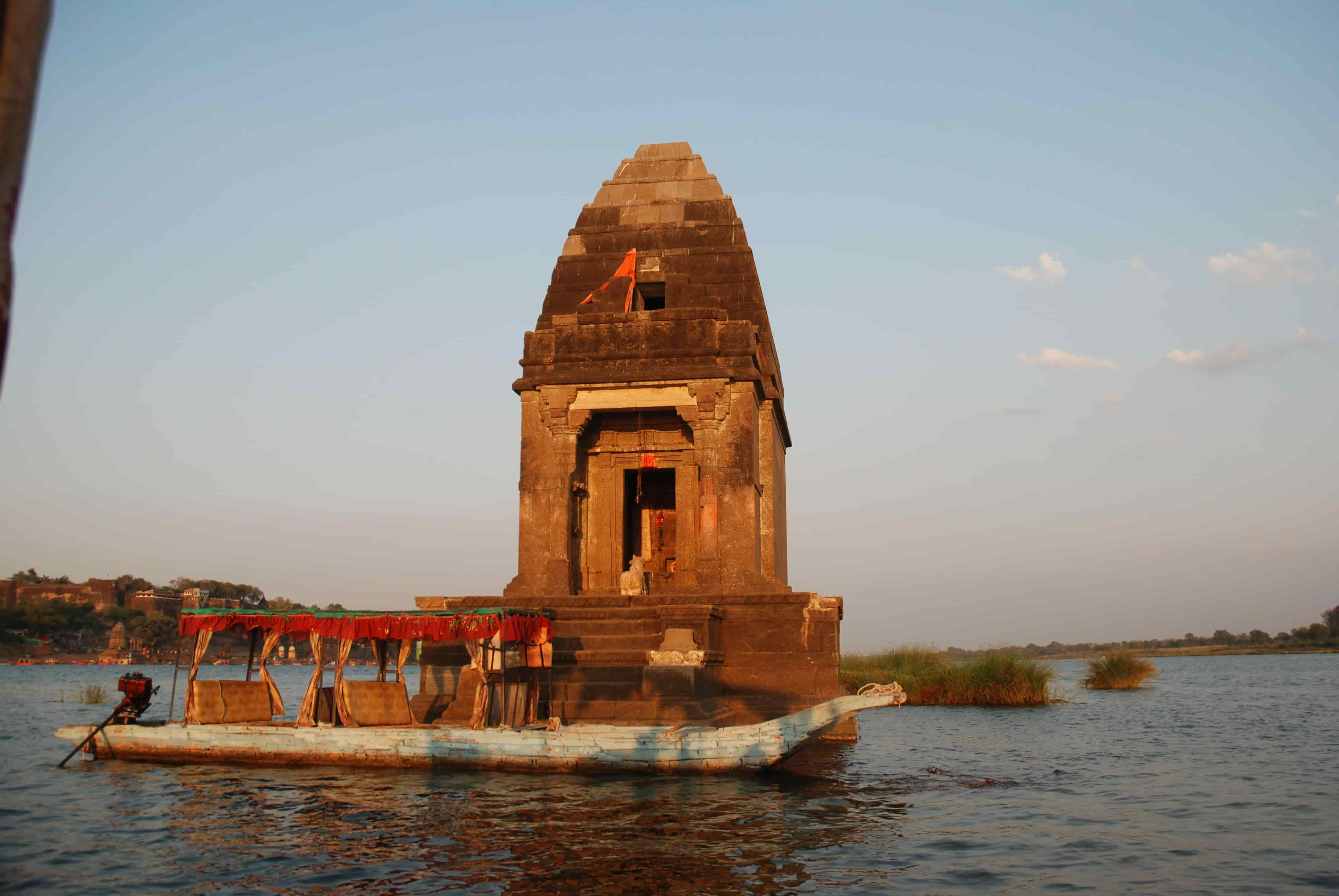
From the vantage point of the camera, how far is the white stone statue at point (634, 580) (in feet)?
73.0

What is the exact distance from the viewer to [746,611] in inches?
810

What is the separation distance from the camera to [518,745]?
1554 centimetres

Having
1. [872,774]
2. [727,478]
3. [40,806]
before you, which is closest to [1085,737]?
[872,774]

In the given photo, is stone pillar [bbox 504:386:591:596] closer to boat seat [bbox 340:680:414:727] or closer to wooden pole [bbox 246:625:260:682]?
boat seat [bbox 340:680:414:727]

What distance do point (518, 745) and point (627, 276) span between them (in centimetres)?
1231

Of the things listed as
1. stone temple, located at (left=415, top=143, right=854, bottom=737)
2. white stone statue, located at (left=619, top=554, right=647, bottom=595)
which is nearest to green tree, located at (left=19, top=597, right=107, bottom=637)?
stone temple, located at (left=415, top=143, right=854, bottom=737)

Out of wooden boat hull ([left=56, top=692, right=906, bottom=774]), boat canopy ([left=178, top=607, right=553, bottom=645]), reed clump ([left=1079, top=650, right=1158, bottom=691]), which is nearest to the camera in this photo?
wooden boat hull ([left=56, top=692, right=906, bottom=774])

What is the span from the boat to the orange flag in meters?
8.63

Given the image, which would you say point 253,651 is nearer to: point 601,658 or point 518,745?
point 601,658

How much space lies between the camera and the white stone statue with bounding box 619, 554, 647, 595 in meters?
22.3

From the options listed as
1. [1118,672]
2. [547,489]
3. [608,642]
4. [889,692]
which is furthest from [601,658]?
[1118,672]

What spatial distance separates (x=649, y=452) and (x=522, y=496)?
11.1 feet

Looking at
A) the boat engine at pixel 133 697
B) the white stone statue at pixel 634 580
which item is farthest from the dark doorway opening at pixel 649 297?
the boat engine at pixel 133 697

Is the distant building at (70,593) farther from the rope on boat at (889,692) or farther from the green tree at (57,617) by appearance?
the rope on boat at (889,692)
